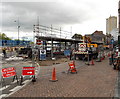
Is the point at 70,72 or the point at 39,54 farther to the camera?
the point at 39,54

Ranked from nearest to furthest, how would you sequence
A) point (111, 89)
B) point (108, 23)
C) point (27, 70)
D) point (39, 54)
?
1. point (111, 89)
2. point (27, 70)
3. point (39, 54)
4. point (108, 23)

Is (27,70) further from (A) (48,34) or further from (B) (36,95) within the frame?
(A) (48,34)

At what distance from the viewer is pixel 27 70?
27.8ft

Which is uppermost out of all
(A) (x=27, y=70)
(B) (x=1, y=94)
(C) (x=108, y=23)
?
(C) (x=108, y=23)

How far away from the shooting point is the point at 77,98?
576 centimetres

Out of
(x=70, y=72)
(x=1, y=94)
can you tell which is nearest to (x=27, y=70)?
(x=1, y=94)

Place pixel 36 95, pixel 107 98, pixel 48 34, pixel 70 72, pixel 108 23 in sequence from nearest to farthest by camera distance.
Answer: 1. pixel 107 98
2. pixel 36 95
3. pixel 70 72
4. pixel 48 34
5. pixel 108 23

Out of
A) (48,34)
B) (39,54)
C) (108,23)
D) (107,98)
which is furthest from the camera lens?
(108,23)

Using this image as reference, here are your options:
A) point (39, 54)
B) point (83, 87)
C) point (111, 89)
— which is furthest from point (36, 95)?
point (39, 54)

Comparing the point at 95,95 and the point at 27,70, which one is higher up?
the point at 27,70

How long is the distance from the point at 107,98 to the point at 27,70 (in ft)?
16.1

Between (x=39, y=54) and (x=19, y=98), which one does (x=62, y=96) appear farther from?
(x=39, y=54)

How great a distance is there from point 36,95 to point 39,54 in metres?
16.4

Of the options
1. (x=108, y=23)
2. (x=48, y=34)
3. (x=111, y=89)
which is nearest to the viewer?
(x=111, y=89)
